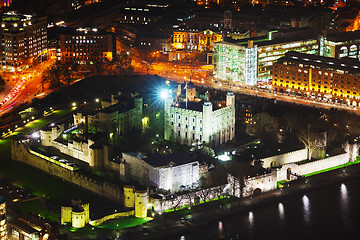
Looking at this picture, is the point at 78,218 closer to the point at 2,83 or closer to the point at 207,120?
the point at 207,120

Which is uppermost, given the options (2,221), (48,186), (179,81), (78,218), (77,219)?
(2,221)

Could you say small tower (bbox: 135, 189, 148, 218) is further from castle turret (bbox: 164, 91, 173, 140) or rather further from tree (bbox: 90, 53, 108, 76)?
tree (bbox: 90, 53, 108, 76)

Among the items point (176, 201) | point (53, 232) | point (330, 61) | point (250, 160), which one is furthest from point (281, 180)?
point (330, 61)

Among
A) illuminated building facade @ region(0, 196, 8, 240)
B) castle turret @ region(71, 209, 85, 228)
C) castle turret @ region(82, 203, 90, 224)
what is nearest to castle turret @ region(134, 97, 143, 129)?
castle turret @ region(82, 203, 90, 224)

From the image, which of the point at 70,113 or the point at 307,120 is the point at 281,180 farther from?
the point at 70,113

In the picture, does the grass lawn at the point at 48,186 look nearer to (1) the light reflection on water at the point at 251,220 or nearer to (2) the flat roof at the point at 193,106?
(1) the light reflection on water at the point at 251,220

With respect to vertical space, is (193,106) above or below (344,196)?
above

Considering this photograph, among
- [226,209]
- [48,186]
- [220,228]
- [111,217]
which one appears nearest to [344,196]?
[226,209]
